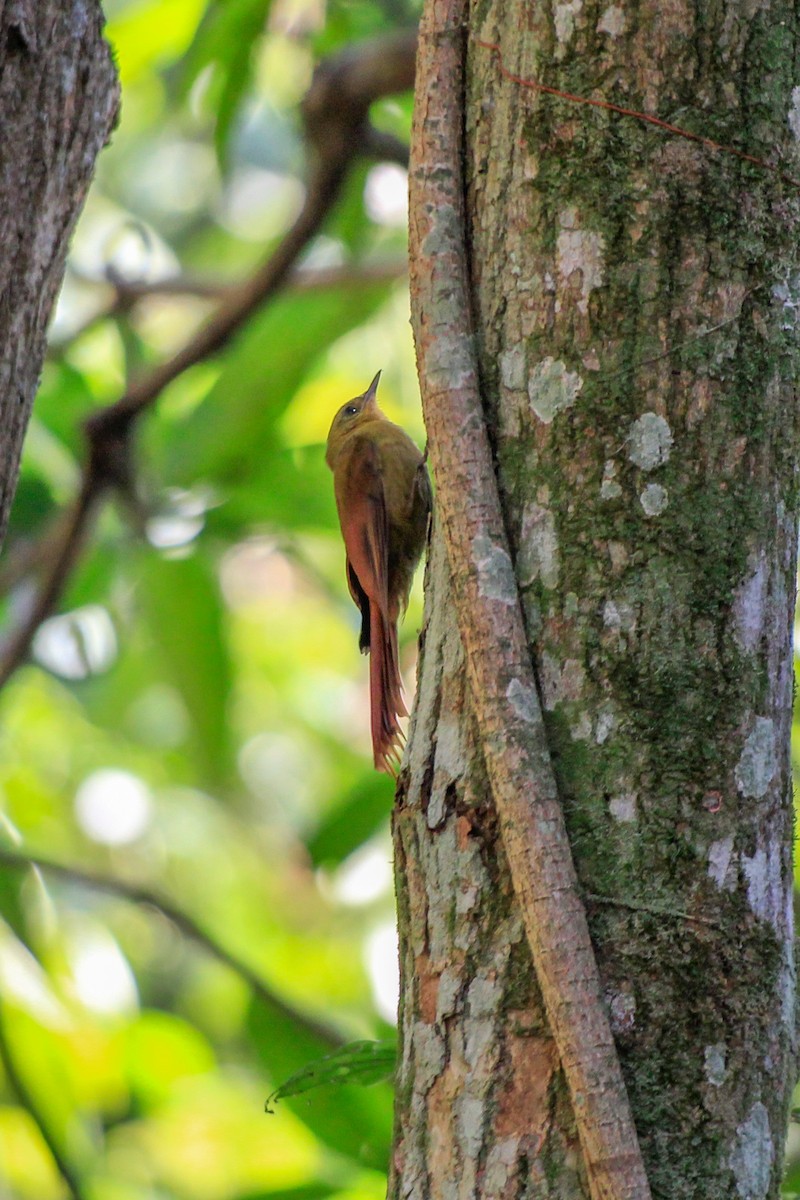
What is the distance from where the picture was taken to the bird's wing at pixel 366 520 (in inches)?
113

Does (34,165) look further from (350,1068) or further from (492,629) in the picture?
(350,1068)

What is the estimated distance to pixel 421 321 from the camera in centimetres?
188

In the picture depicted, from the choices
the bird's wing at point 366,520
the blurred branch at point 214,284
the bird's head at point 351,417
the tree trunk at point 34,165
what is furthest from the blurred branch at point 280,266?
the tree trunk at point 34,165

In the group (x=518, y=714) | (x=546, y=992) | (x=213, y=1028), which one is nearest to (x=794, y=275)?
(x=518, y=714)

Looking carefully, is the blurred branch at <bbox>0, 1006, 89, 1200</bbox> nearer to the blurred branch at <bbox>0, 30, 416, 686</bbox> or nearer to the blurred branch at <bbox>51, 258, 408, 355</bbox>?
the blurred branch at <bbox>0, 30, 416, 686</bbox>

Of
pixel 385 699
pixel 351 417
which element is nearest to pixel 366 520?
pixel 385 699

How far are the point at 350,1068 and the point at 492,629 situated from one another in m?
0.75

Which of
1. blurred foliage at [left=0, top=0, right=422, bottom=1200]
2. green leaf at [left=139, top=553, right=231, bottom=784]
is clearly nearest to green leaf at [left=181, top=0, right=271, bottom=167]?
blurred foliage at [left=0, top=0, right=422, bottom=1200]

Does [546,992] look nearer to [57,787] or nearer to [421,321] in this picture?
[421,321]

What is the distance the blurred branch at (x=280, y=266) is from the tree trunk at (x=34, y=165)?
1620 mm

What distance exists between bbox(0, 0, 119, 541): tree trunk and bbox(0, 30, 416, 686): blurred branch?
162 cm

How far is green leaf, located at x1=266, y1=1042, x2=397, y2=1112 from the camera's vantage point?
6.44 ft

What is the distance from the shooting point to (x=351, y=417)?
3.82m

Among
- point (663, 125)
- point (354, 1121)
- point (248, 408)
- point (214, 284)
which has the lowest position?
point (354, 1121)
